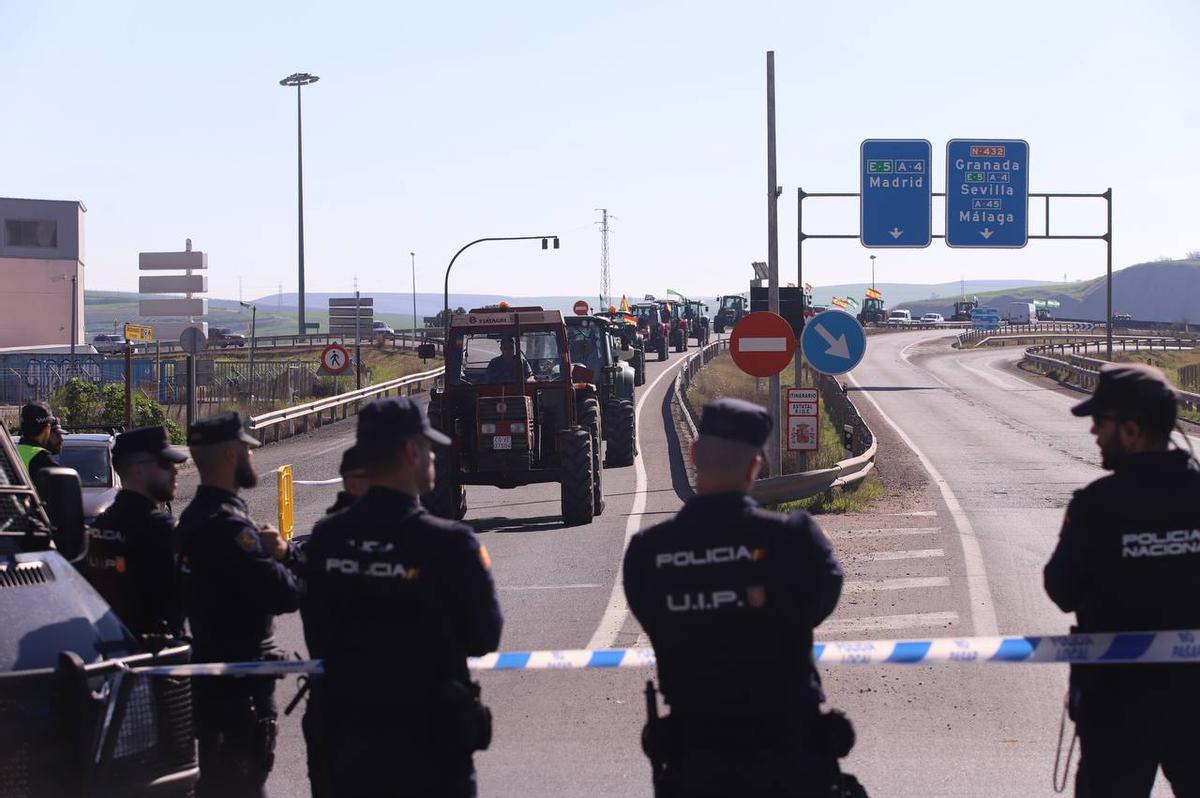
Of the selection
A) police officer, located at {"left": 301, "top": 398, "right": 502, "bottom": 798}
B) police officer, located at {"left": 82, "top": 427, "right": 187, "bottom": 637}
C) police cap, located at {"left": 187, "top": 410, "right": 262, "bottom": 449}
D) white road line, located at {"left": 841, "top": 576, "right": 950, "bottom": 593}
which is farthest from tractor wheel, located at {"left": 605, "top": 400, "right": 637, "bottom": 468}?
police officer, located at {"left": 301, "top": 398, "right": 502, "bottom": 798}

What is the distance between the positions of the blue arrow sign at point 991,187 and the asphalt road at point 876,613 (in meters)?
5.50

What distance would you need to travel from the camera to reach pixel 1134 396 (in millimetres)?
4430

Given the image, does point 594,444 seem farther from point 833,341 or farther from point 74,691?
point 74,691

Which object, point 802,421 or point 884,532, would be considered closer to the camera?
point 884,532

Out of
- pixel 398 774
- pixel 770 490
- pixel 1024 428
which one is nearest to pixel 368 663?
pixel 398 774

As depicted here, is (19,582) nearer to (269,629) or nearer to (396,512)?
(269,629)

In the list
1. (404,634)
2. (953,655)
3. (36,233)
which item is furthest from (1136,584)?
(36,233)

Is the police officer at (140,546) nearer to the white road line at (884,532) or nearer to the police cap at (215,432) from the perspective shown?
the police cap at (215,432)

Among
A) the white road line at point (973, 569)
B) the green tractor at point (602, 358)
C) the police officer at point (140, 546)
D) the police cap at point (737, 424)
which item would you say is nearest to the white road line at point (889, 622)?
the white road line at point (973, 569)

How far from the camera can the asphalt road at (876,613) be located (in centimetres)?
697

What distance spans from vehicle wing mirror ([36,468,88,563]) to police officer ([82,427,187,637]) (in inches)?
10.0

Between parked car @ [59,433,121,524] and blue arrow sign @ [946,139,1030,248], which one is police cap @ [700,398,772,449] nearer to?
parked car @ [59,433,121,524]

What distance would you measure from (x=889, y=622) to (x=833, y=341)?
22.9 ft

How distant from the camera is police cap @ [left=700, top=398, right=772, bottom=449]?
160 inches
